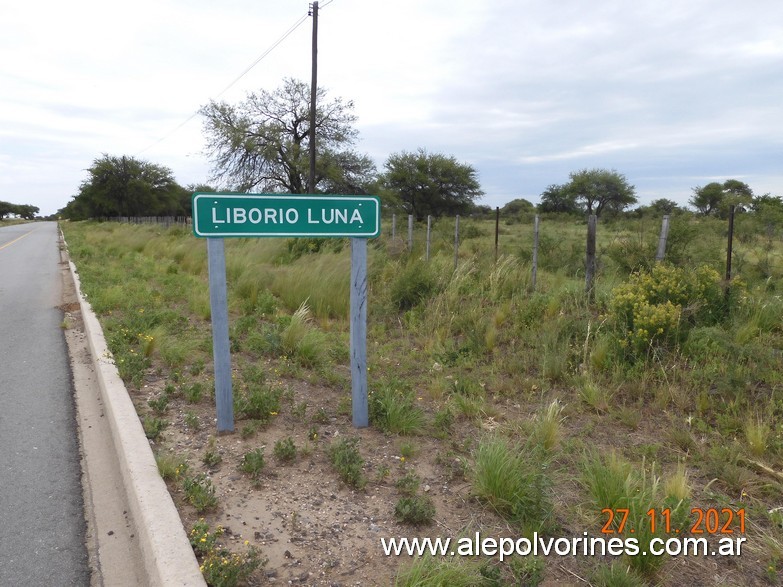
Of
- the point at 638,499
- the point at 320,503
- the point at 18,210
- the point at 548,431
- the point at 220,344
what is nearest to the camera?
the point at 638,499

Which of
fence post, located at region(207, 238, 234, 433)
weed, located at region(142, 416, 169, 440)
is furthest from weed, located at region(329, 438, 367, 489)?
weed, located at region(142, 416, 169, 440)

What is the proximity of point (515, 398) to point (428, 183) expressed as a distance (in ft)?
127

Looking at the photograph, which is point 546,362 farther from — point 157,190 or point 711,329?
point 157,190

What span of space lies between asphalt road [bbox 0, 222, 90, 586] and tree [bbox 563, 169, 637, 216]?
41797 millimetres

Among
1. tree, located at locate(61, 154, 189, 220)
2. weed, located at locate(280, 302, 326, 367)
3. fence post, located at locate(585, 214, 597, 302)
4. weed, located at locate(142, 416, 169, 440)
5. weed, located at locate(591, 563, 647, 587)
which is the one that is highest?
tree, located at locate(61, 154, 189, 220)

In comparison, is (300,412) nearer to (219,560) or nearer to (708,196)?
(219,560)

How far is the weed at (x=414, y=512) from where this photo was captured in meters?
3.04

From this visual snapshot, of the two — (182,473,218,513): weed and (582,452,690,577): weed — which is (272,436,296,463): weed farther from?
(582,452,690,577): weed

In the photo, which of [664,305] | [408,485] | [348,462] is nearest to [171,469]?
[348,462]

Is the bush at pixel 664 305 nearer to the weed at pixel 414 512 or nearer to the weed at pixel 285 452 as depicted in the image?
the weed at pixel 414 512

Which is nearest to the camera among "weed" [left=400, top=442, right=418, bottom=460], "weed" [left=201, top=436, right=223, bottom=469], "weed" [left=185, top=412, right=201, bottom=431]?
"weed" [left=201, top=436, right=223, bottom=469]

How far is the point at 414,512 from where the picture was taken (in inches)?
120

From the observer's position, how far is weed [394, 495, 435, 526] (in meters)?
3.04

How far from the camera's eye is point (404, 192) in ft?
143
